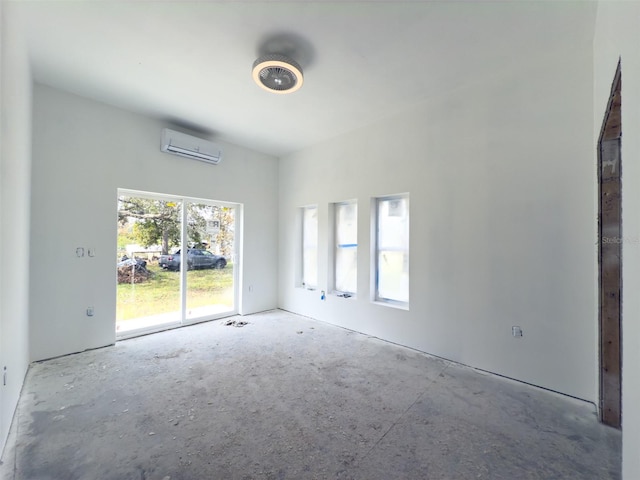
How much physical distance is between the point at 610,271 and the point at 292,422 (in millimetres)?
2609

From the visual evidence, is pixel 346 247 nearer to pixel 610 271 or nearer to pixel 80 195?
pixel 610 271

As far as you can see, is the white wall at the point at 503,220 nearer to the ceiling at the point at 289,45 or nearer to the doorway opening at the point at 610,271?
the doorway opening at the point at 610,271

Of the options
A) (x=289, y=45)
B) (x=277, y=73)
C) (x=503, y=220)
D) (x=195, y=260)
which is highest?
(x=289, y=45)

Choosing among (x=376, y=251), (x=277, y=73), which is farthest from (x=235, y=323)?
(x=277, y=73)

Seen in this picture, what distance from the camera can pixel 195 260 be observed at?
438 centimetres

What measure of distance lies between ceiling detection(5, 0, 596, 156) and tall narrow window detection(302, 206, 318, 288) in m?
2.01

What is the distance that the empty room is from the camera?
68.9 inches

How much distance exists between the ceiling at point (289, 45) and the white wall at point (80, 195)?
1.09ft

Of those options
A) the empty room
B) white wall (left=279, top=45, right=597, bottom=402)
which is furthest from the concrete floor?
white wall (left=279, top=45, right=597, bottom=402)

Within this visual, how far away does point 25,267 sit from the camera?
2.67 meters

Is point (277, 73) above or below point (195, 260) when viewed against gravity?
above

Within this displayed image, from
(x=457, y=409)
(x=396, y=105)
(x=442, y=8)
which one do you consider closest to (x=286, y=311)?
(x=457, y=409)

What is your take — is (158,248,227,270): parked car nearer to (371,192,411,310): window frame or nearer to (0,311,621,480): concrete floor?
(0,311,621,480): concrete floor

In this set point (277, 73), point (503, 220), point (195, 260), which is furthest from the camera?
point (195, 260)
